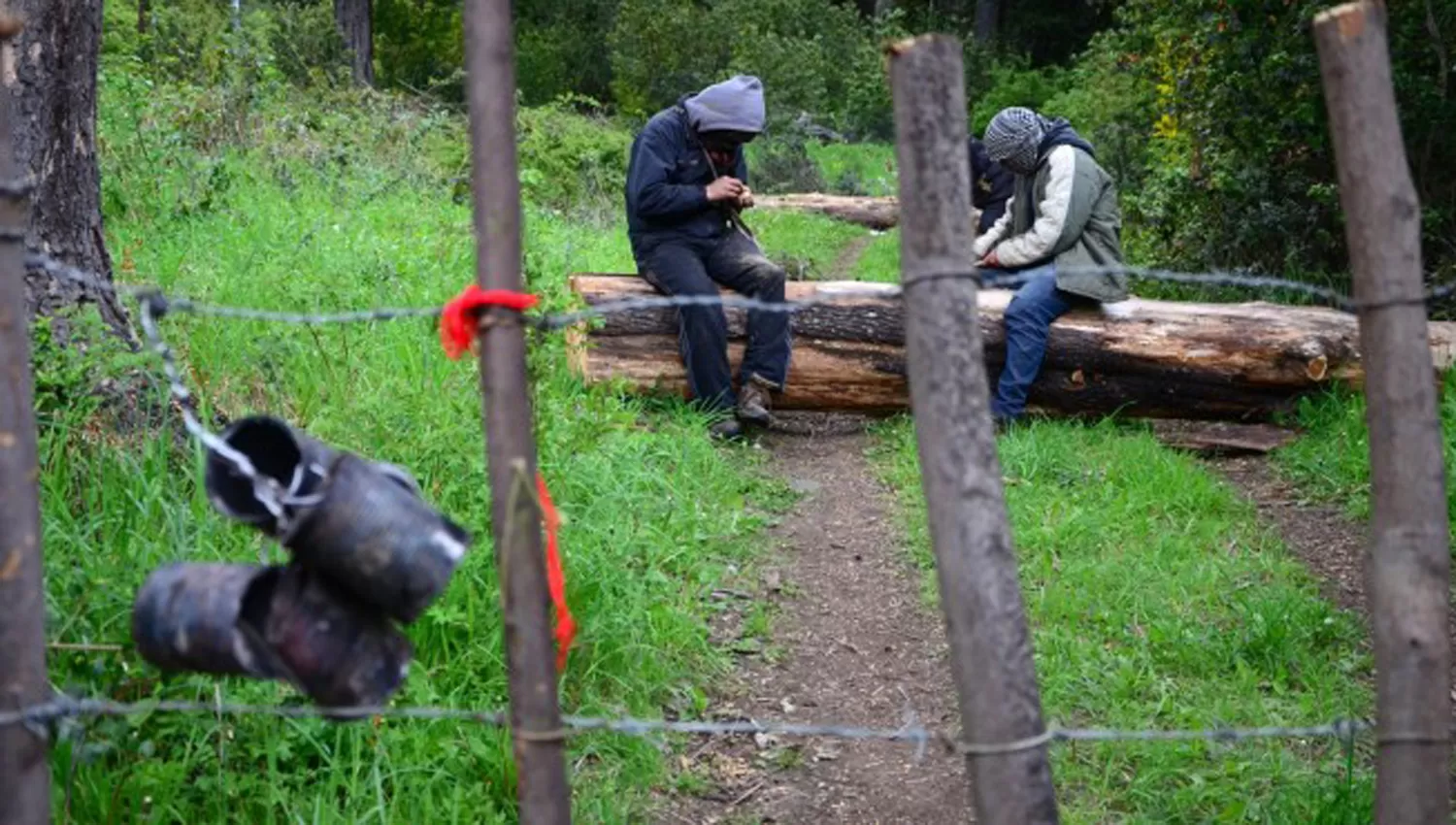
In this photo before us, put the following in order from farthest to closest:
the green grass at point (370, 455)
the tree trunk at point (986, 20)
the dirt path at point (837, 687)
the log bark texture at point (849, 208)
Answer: the tree trunk at point (986, 20)
the log bark texture at point (849, 208)
the dirt path at point (837, 687)
the green grass at point (370, 455)

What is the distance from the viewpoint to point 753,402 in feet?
25.4

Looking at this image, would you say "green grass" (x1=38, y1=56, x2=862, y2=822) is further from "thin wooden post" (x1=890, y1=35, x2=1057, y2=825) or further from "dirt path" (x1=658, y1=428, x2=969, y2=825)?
"thin wooden post" (x1=890, y1=35, x2=1057, y2=825)

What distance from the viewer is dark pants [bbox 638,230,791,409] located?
766 cm

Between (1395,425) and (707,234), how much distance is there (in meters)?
5.67

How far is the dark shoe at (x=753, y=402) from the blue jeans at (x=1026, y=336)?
117cm

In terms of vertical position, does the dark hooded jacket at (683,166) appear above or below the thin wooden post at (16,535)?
above

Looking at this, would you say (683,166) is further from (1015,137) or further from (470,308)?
(470,308)

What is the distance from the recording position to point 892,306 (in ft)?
25.9

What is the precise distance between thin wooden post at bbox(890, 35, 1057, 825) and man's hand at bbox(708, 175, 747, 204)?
5307mm

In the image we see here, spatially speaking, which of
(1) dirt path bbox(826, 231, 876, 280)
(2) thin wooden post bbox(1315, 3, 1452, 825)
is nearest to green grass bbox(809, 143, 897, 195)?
(1) dirt path bbox(826, 231, 876, 280)

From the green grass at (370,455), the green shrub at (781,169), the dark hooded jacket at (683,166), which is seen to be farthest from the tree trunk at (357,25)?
the dark hooded jacket at (683,166)

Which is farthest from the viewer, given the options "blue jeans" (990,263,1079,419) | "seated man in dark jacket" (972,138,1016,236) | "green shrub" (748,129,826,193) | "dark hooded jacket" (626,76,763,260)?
"green shrub" (748,129,826,193)

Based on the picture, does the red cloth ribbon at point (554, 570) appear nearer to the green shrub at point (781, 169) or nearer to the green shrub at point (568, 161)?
the green shrub at point (568, 161)

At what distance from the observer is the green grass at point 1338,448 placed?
22.1 feet
